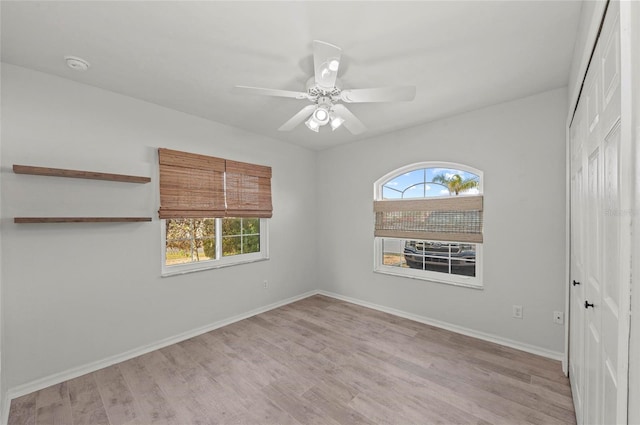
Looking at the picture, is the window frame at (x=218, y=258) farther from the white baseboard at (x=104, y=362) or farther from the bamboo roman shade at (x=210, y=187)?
the white baseboard at (x=104, y=362)

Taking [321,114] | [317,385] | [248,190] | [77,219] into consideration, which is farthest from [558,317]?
[77,219]

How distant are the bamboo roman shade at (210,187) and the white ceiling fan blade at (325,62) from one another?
1.93m

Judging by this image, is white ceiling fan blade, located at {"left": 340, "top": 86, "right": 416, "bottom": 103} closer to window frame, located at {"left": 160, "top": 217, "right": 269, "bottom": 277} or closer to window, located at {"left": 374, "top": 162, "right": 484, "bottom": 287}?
window, located at {"left": 374, "top": 162, "right": 484, "bottom": 287}

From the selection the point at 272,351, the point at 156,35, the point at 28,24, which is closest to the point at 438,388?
the point at 272,351

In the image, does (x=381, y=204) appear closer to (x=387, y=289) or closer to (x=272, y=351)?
(x=387, y=289)

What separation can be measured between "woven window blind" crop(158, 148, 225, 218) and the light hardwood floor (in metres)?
1.45

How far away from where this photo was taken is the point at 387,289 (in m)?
3.74

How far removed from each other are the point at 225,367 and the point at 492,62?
3.44 meters

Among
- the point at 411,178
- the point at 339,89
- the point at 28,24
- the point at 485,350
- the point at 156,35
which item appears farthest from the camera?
the point at 411,178

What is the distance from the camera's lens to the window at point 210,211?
2.90m

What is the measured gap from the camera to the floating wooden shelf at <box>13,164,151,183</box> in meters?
1.98

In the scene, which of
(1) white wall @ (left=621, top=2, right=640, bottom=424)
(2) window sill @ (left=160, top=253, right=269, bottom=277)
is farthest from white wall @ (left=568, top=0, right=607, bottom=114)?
(2) window sill @ (left=160, top=253, right=269, bottom=277)

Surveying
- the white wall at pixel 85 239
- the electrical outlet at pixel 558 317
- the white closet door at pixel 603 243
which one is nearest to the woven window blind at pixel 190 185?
the white wall at pixel 85 239

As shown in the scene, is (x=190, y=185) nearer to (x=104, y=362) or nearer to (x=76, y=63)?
(x=76, y=63)
